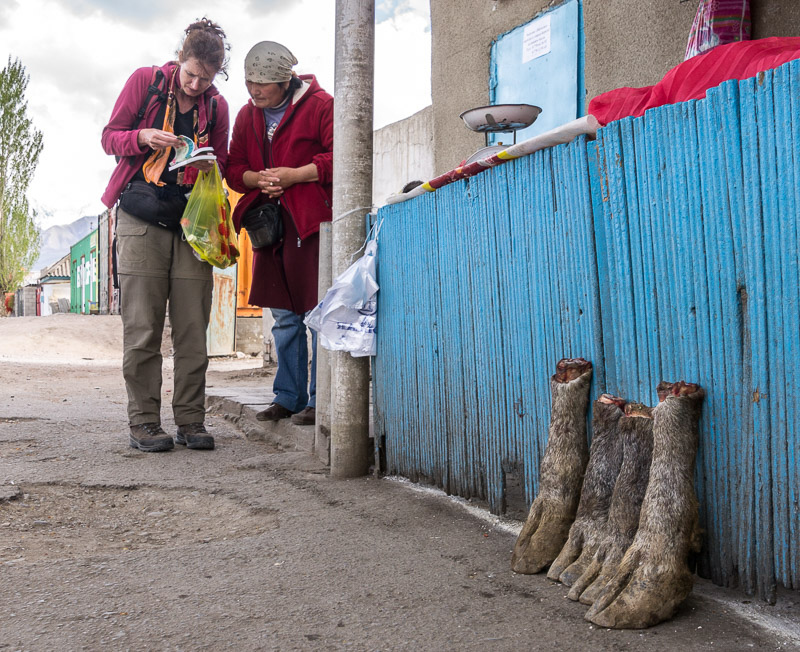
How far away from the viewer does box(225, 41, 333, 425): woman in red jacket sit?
409 cm

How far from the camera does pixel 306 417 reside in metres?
4.21

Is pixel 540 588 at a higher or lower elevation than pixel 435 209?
lower

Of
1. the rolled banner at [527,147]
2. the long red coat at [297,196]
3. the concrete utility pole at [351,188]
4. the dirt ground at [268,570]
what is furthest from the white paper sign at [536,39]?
the dirt ground at [268,570]

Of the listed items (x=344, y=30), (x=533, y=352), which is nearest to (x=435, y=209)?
(x=533, y=352)

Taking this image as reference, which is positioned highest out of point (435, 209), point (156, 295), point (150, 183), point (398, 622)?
point (150, 183)

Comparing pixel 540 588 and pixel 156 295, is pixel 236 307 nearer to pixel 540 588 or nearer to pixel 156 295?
pixel 156 295

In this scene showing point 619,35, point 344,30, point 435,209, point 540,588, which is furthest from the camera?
point 619,35

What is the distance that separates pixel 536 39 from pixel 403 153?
17.4 ft

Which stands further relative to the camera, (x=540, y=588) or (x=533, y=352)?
(x=533, y=352)

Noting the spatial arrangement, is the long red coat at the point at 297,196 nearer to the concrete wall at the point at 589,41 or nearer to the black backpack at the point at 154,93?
the black backpack at the point at 154,93

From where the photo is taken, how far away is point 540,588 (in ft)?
6.82

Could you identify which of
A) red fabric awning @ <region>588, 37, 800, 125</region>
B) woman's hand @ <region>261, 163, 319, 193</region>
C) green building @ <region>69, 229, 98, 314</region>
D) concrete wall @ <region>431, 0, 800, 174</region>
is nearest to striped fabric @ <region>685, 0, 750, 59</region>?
concrete wall @ <region>431, 0, 800, 174</region>

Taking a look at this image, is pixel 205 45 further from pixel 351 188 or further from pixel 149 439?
pixel 149 439

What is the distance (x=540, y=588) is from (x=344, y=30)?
273 cm
